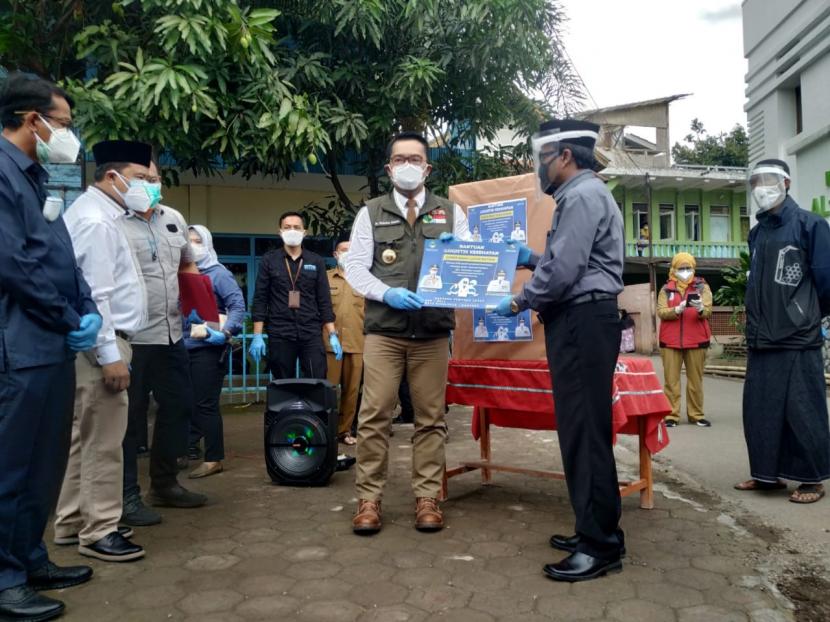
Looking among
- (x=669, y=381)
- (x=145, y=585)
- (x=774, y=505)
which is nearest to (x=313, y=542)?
(x=145, y=585)

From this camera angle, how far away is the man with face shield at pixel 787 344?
4.64m

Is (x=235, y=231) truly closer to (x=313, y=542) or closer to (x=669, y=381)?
(x=669, y=381)

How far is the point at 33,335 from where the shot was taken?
9.62 feet

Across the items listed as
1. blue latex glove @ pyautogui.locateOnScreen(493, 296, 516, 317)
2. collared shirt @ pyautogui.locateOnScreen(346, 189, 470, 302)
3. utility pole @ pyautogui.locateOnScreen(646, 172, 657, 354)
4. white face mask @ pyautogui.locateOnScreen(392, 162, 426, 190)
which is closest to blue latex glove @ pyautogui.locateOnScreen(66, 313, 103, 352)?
collared shirt @ pyautogui.locateOnScreen(346, 189, 470, 302)

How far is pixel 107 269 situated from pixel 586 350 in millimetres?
2383

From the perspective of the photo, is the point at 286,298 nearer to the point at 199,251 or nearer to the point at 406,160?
the point at 199,251

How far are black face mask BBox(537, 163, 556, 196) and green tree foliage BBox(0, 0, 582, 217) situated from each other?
3912 millimetres

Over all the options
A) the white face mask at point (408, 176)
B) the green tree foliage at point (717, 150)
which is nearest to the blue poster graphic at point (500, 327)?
the white face mask at point (408, 176)

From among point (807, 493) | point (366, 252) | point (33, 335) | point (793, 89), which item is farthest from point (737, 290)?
point (33, 335)

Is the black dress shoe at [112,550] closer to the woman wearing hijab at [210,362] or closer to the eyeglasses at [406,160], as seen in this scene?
the woman wearing hijab at [210,362]

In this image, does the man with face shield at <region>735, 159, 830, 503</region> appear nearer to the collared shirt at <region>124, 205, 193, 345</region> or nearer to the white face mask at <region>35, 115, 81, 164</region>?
the collared shirt at <region>124, 205, 193, 345</region>

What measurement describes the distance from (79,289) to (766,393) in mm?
4217

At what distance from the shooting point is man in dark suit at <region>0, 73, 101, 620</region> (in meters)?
2.86

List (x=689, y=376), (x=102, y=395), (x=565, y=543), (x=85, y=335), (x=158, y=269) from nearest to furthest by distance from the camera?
(x=85, y=335) → (x=102, y=395) → (x=565, y=543) → (x=158, y=269) → (x=689, y=376)
